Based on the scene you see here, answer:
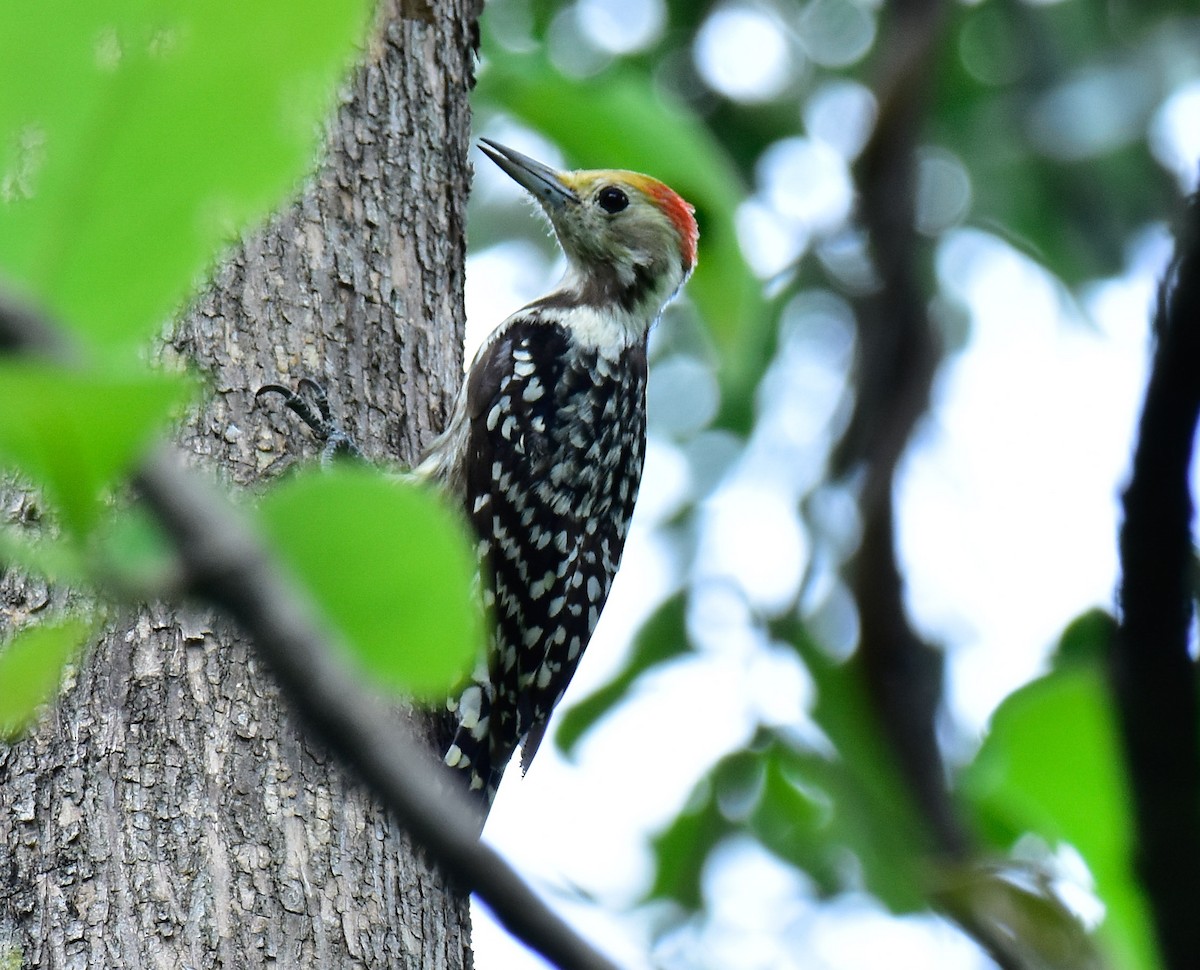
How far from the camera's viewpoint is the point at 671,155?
5.51 ft

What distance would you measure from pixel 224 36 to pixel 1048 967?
61 centimetres

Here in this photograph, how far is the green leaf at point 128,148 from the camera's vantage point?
1.58 feet

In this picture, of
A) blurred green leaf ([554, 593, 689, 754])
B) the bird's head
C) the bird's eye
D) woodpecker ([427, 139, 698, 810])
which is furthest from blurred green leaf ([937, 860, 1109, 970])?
the bird's eye

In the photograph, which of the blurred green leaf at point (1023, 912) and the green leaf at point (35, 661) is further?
the blurred green leaf at point (1023, 912)

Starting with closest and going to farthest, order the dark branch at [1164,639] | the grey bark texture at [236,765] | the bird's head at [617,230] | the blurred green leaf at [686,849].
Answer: the dark branch at [1164,639], the grey bark texture at [236,765], the blurred green leaf at [686,849], the bird's head at [617,230]

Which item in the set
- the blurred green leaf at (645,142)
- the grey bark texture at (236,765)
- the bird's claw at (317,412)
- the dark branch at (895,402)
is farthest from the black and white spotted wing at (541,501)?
the dark branch at (895,402)

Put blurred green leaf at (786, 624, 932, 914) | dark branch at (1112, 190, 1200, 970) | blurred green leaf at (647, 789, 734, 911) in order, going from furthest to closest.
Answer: blurred green leaf at (647, 789, 734, 911), blurred green leaf at (786, 624, 932, 914), dark branch at (1112, 190, 1200, 970)

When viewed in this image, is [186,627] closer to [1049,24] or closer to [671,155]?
[671,155]

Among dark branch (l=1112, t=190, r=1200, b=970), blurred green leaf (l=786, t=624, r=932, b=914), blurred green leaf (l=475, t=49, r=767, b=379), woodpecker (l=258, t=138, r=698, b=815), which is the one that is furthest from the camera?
woodpecker (l=258, t=138, r=698, b=815)

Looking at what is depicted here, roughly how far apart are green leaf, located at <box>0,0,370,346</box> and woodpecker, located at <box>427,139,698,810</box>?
2.79 meters

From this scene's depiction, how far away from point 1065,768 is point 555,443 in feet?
10.2

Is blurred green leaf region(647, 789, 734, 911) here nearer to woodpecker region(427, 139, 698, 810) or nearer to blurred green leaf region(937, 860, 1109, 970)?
woodpecker region(427, 139, 698, 810)

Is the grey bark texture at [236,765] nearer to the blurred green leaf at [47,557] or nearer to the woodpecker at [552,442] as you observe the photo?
the woodpecker at [552,442]

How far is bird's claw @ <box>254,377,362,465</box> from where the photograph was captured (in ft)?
9.00
